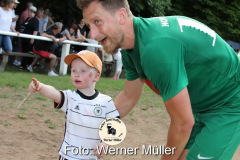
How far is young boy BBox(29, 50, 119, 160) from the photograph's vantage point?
2.93 meters

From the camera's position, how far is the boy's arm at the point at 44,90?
2865 millimetres

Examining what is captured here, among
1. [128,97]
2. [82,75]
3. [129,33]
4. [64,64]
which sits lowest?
[64,64]

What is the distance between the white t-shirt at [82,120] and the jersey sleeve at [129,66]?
309 millimetres

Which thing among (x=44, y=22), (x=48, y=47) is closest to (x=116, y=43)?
Answer: (x=48, y=47)

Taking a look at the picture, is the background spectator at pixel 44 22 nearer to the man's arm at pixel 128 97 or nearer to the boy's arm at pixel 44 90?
the man's arm at pixel 128 97

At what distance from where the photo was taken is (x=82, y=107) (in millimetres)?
2988

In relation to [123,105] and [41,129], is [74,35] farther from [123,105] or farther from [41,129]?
[123,105]

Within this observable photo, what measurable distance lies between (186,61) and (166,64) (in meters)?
0.27

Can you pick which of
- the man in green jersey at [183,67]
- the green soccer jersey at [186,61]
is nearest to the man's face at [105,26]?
A: the man in green jersey at [183,67]

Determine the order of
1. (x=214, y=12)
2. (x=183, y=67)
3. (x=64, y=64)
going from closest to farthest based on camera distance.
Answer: (x=183, y=67) < (x=64, y=64) < (x=214, y=12)

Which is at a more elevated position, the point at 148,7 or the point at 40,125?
the point at 148,7

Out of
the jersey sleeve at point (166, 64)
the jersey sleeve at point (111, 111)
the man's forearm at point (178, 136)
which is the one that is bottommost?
the jersey sleeve at point (111, 111)

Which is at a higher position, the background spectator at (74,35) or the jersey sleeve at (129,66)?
the jersey sleeve at (129,66)

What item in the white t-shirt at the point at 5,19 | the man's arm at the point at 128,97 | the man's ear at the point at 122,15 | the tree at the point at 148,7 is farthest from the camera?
the tree at the point at 148,7
